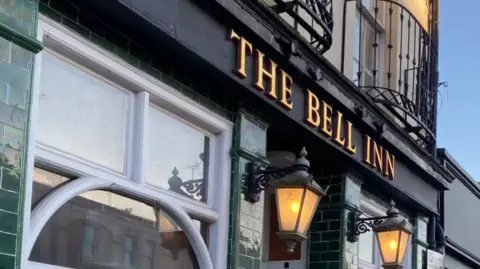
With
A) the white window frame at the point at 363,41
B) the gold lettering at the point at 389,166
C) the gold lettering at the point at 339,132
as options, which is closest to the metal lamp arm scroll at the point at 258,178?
the gold lettering at the point at 339,132

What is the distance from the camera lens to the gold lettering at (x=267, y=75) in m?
5.82

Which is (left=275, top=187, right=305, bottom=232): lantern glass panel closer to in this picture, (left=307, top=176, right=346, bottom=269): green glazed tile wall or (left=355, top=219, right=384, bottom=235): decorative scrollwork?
(left=307, top=176, right=346, bottom=269): green glazed tile wall

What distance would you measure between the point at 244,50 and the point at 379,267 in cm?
367

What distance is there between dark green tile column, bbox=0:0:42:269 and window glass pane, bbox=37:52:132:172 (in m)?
0.31

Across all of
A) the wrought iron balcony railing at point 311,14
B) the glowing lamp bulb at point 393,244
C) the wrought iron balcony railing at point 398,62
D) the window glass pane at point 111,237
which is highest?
the wrought iron balcony railing at point 398,62

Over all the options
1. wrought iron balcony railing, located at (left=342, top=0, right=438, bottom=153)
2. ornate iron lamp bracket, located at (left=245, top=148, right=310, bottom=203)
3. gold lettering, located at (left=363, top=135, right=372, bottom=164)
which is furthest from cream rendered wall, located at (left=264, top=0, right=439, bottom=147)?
ornate iron lamp bracket, located at (left=245, top=148, right=310, bottom=203)

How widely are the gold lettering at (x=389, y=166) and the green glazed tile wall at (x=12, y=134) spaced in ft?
15.8

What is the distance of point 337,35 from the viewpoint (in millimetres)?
8375

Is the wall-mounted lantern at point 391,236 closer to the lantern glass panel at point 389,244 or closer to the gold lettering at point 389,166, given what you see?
the lantern glass panel at point 389,244

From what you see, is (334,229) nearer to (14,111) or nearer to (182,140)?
(182,140)

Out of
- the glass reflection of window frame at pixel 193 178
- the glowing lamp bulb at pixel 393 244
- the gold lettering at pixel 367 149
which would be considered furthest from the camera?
the gold lettering at pixel 367 149

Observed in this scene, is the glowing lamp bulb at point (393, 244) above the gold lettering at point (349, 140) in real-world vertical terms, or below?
below

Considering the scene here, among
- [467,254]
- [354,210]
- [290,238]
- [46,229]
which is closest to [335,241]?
[354,210]

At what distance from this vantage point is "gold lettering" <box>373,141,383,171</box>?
7.85 meters
